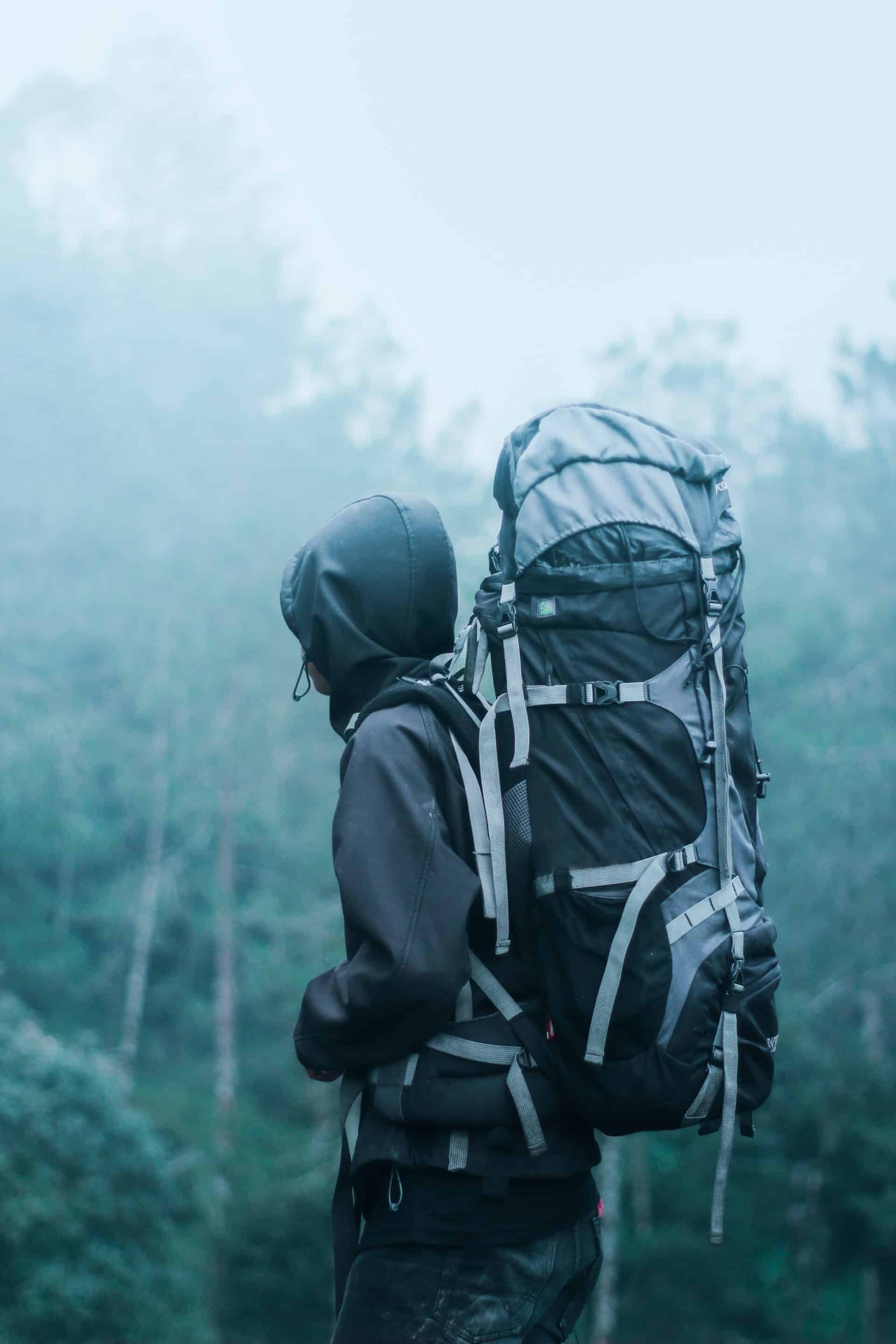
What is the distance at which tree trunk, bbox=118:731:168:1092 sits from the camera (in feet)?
49.0

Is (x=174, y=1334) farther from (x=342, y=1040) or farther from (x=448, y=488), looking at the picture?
(x=448, y=488)

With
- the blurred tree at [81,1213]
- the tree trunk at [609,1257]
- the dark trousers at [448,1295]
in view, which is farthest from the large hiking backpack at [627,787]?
the tree trunk at [609,1257]

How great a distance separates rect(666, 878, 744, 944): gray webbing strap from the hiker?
25cm

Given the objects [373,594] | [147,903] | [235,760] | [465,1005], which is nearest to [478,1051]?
[465,1005]

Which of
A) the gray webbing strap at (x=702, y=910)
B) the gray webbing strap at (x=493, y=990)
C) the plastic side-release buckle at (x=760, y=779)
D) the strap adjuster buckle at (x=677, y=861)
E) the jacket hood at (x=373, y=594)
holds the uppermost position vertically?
the jacket hood at (x=373, y=594)

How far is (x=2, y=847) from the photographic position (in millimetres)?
14977

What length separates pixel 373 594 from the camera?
Result: 2.06 meters

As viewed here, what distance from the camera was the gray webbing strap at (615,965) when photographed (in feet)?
5.59

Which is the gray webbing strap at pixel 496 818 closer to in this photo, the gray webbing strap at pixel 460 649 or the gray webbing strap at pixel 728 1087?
the gray webbing strap at pixel 460 649

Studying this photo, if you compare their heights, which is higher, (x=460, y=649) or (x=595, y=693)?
(x=460, y=649)

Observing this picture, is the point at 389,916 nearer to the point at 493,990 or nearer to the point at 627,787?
the point at 493,990

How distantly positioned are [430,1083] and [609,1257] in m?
11.2

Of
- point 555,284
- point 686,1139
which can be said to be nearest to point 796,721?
point 686,1139

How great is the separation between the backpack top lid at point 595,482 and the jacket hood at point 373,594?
185 mm
